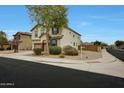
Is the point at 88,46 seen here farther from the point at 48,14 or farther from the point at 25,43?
the point at 25,43

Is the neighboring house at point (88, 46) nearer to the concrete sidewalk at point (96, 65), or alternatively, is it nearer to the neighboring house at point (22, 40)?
Result: the concrete sidewalk at point (96, 65)

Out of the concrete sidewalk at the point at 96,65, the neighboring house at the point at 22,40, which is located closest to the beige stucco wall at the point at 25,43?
the neighboring house at the point at 22,40

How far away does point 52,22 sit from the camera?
141 ft

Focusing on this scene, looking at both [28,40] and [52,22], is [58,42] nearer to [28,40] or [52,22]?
[52,22]

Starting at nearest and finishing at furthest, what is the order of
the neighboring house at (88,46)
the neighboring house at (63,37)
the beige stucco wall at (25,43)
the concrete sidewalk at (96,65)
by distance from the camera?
the concrete sidewalk at (96,65) → the neighboring house at (88,46) → the neighboring house at (63,37) → the beige stucco wall at (25,43)

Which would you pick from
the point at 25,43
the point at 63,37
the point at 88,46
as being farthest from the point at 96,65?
the point at 25,43

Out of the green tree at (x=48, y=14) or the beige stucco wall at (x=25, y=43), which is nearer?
the green tree at (x=48, y=14)

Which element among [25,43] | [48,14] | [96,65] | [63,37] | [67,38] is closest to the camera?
[96,65]

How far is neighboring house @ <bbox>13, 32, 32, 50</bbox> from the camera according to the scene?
6719cm

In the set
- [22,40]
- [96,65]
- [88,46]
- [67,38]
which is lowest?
[96,65]

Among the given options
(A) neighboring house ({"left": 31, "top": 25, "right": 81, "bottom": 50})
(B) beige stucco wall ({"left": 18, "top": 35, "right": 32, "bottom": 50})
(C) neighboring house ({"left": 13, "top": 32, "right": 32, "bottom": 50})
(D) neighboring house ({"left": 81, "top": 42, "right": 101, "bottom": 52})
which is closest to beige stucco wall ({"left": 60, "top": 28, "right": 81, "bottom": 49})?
(A) neighboring house ({"left": 31, "top": 25, "right": 81, "bottom": 50})

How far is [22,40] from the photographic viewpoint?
226 feet

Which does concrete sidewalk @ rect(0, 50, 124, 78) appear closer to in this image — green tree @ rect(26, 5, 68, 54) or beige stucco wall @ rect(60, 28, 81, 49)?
green tree @ rect(26, 5, 68, 54)

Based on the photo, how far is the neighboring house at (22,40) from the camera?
67188 millimetres
